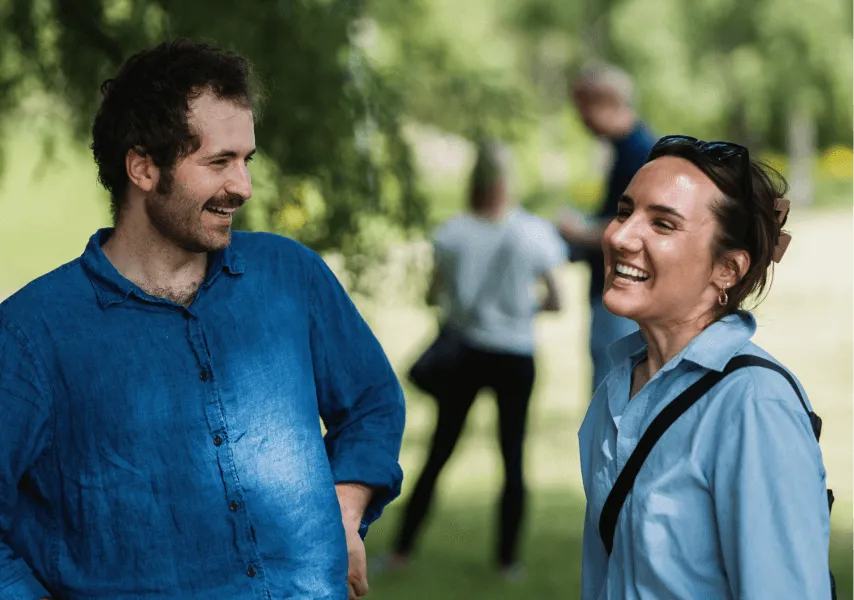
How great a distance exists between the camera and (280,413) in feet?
7.29

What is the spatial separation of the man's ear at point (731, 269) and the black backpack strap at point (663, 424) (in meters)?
0.19

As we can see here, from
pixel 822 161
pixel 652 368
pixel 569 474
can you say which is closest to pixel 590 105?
pixel 569 474

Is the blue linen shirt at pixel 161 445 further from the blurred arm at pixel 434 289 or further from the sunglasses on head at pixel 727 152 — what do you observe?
the blurred arm at pixel 434 289

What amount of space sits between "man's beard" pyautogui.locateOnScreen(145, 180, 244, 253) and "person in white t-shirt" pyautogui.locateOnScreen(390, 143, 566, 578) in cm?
332

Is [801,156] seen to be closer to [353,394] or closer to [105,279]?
[353,394]

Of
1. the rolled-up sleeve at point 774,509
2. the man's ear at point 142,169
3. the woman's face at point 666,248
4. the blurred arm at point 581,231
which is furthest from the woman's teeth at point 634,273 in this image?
the blurred arm at point 581,231

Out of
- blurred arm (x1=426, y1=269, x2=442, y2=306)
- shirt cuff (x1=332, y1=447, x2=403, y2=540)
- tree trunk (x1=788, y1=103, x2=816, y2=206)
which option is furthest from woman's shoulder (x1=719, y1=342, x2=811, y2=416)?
tree trunk (x1=788, y1=103, x2=816, y2=206)

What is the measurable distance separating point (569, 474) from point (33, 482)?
6.37 metres

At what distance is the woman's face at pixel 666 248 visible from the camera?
207 cm

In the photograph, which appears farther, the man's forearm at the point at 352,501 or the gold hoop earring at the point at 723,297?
the man's forearm at the point at 352,501

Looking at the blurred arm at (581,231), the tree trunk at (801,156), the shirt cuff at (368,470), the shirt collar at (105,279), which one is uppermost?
the tree trunk at (801,156)

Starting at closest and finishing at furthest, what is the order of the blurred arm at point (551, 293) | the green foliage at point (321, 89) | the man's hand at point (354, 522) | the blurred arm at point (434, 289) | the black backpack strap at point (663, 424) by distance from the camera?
the black backpack strap at point (663, 424) → the man's hand at point (354, 522) → the green foliage at point (321, 89) → the blurred arm at point (434, 289) → the blurred arm at point (551, 293)

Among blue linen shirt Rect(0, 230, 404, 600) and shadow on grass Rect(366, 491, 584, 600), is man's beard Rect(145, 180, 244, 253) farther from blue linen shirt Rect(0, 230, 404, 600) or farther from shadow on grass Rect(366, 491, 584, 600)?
shadow on grass Rect(366, 491, 584, 600)

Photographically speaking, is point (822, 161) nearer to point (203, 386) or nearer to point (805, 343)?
point (805, 343)
